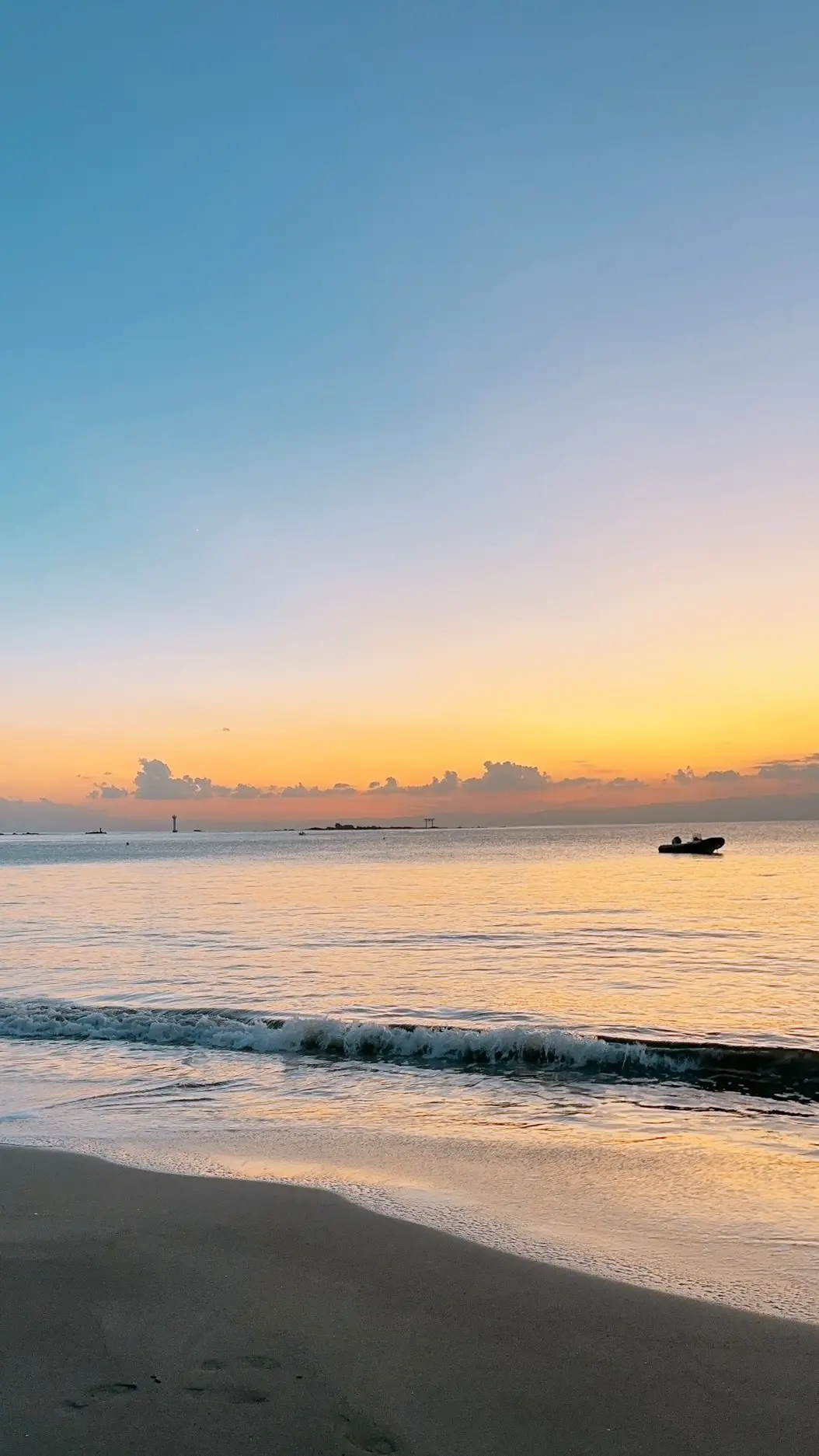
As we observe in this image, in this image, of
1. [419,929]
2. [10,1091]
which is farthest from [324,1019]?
[419,929]

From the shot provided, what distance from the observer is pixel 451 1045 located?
1497 cm

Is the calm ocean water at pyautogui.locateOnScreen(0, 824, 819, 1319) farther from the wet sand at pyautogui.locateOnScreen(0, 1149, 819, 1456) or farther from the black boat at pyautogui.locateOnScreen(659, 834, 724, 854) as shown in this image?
the black boat at pyautogui.locateOnScreen(659, 834, 724, 854)

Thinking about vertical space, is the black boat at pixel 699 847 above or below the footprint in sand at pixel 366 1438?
below

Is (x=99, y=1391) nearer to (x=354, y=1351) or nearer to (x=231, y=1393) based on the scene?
(x=231, y=1393)

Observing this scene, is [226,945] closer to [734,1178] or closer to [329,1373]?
[734,1178]

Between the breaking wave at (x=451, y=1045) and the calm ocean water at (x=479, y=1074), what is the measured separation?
50 mm

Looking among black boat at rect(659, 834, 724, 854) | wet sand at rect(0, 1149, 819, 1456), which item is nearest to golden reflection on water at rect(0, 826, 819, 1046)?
wet sand at rect(0, 1149, 819, 1456)

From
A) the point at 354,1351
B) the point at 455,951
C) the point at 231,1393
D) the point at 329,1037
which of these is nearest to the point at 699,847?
the point at 455,951

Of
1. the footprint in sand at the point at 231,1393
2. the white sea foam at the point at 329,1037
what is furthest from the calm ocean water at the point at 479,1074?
the footprint in sand at the point at 231,1393

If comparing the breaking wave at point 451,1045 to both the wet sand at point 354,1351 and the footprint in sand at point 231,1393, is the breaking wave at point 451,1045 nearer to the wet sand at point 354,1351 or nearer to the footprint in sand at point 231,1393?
the wet sand at point 354,1351

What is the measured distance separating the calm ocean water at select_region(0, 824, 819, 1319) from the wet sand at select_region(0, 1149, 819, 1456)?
2.30ft

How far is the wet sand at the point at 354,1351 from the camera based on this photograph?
4289 mm

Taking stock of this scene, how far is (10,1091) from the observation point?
12.3 m

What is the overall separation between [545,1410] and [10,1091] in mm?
9963
